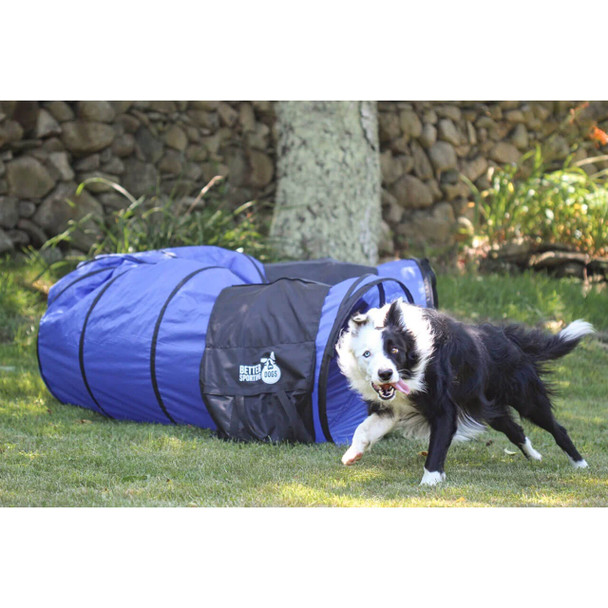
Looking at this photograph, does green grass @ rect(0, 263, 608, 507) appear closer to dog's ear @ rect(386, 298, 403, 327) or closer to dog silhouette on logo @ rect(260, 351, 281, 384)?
dog silhouette on logo @ rect(260, 351, 281, 384)

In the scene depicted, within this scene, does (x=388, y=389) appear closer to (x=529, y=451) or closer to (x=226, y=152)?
(x=529, y=451)

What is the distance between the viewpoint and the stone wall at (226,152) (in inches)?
324

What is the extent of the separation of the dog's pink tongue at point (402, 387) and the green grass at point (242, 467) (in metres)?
0.42

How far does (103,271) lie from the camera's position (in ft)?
17.7

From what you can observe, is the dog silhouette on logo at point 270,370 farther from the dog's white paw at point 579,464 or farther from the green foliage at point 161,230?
the green foliage at point 161,230

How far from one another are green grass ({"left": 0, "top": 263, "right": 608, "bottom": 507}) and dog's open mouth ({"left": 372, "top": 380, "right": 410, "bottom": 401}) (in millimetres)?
401

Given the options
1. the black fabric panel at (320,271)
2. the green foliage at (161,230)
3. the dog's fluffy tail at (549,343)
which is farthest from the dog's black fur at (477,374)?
the green foliage at (161,230)

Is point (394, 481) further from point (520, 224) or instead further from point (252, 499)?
point (520, 224)

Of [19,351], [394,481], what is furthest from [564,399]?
[19,351]

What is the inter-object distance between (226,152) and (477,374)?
632 cm

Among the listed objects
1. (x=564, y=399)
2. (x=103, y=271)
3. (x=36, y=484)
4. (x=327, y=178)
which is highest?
(x=327, y=178)

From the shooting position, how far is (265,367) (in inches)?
171

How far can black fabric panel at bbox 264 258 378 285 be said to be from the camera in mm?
5801

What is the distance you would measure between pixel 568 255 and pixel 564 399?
10.1ft
